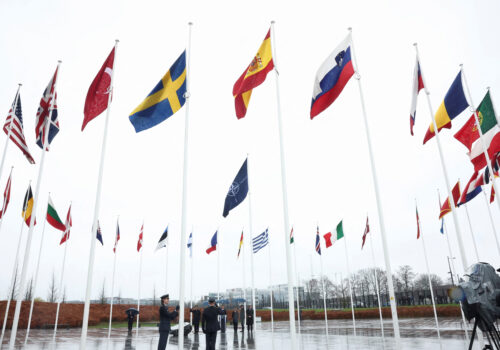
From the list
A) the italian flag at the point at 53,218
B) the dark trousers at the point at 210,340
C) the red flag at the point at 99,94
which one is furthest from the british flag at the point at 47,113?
the dark trousers at the point at 210,340

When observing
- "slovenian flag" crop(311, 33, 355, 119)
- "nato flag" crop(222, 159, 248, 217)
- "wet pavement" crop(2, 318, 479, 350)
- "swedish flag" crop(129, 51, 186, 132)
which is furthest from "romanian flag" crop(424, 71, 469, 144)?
"swedish flag" crop(129, 51, 186, 132)

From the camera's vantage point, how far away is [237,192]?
42.5 ft

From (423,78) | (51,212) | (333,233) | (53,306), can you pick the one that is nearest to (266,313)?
(53,306)

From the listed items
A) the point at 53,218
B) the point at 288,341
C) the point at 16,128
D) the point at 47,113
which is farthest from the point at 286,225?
the point at 288,341

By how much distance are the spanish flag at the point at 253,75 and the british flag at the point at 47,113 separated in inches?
246

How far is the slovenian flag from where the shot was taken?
30.4 ft

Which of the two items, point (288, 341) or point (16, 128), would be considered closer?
point (16, 128)

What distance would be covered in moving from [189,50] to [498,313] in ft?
33.6

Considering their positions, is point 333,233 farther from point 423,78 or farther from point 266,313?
point 266,313

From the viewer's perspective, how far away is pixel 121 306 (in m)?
41.5

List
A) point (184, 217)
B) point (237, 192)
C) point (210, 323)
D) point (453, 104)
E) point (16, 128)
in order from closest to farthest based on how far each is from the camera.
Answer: point (184, 217) → point (210, 323) → point (453, 104) → point (16, 128) → point (237, 192)

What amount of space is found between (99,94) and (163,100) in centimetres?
217

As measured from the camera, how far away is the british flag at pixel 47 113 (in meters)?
11.2

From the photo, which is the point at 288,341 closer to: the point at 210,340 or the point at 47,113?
the point at 210,340
